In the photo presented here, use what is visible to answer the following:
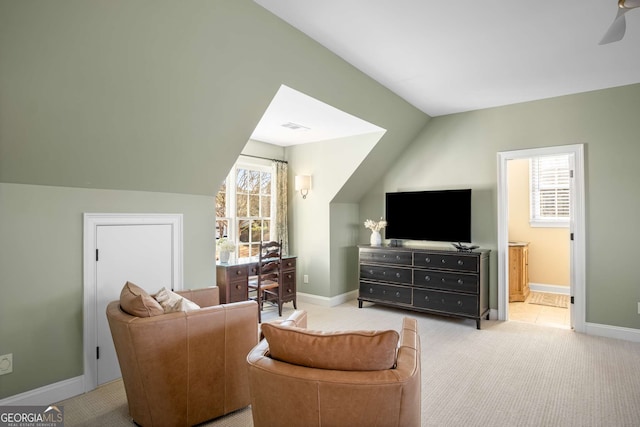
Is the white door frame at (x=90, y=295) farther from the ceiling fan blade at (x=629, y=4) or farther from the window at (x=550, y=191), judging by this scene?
the window at (x=550, y=191)

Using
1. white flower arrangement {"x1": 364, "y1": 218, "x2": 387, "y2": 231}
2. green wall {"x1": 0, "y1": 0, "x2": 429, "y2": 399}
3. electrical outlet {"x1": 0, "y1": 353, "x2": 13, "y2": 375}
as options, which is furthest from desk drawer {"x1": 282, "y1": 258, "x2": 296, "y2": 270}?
electrical outlet {"x1": 0, "y1": 353, "x2": 13, "y2": 375}

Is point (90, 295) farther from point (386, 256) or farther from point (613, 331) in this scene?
point (613, 331)

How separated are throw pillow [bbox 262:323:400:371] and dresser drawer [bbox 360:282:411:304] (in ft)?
11.4

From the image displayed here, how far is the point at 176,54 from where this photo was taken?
2424mm

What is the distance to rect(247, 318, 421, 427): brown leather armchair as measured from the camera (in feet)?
4.83

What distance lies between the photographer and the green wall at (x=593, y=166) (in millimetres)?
4016

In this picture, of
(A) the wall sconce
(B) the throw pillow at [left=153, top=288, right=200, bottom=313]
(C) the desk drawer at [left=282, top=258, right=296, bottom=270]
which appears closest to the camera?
(B) the throw pillow at [left=153, top=288, right=200, bottom=313]

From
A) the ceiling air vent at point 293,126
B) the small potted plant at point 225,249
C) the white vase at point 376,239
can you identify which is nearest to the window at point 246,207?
the small potted plant at point 225,249

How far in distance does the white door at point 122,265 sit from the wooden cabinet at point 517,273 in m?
Result: 5.01

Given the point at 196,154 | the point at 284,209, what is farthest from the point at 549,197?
the point at 196,154

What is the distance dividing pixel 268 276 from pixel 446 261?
2335 mm

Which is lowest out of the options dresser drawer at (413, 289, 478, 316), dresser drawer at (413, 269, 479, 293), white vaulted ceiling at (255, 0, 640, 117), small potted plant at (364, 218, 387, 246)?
dresser drawer at (413, 289, 478, 316)

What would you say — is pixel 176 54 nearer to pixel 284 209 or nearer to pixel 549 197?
pixel 284 209

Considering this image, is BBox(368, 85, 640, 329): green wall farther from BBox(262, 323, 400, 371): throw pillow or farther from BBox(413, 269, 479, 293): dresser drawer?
BBox(262, 323, 400, 371): throw pillow
